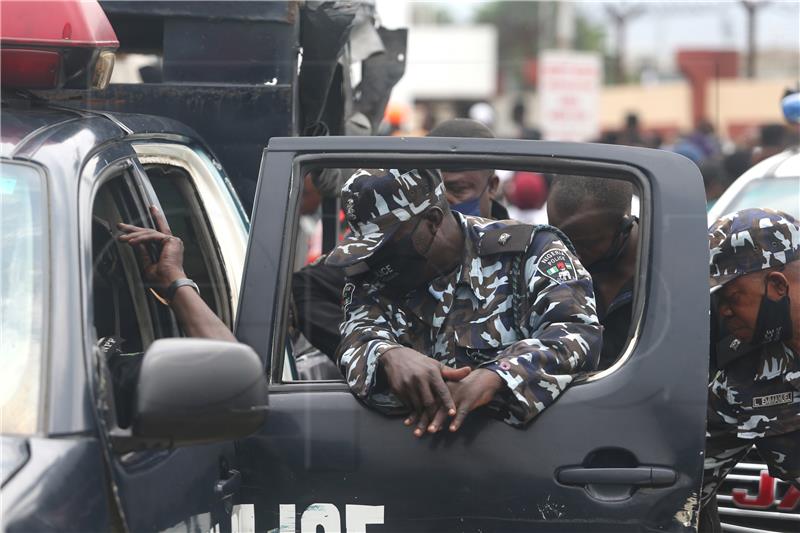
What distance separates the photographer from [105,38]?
2799 mm

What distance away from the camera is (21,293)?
220 cm

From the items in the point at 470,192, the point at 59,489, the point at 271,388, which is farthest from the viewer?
the point at 470,192

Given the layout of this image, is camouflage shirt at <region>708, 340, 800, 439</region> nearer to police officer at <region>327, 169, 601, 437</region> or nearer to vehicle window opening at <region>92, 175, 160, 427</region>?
police officer at <region>327, 169, 601, 437</region>

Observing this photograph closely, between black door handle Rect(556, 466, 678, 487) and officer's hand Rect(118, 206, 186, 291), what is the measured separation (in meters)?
0.94

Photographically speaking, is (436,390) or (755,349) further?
(755,349)

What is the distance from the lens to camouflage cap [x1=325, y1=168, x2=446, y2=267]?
109 inches

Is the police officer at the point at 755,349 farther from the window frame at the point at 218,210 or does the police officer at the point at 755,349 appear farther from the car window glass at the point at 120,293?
the car window glass at the point at 120,293

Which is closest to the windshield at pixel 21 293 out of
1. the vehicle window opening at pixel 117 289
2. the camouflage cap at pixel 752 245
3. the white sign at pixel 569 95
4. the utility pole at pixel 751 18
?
the vehicle window opening at pixel 117 289

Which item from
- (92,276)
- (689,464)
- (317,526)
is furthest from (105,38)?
(689,464)

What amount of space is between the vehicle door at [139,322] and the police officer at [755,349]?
125cm

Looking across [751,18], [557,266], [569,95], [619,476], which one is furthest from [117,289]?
[751,18]

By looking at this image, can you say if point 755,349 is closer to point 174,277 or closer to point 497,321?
point 497,321

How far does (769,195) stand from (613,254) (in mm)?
1544

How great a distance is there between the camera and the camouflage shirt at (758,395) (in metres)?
3.05
